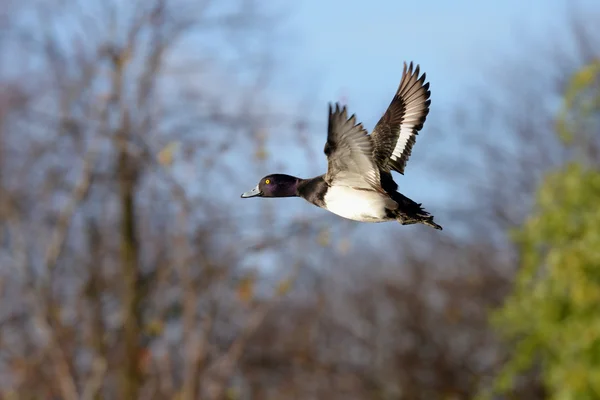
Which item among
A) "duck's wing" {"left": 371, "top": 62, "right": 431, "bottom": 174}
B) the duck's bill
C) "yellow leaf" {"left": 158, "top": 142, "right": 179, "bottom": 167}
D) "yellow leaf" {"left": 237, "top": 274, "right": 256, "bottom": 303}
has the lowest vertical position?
the duck's bill

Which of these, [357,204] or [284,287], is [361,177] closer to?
[357,204]

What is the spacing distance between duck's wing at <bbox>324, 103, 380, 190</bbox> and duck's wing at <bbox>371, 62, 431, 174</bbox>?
8.5 inches

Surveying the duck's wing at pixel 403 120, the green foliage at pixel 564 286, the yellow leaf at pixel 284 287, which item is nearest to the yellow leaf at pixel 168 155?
the yellow leaf at pixel 284 287

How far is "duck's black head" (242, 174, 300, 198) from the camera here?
8.31ft

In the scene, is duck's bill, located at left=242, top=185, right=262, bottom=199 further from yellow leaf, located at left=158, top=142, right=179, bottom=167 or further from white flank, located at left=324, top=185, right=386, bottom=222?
yellow leaf, located at left=158, top=142, right=179, bottom=167

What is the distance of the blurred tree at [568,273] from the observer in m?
6.73

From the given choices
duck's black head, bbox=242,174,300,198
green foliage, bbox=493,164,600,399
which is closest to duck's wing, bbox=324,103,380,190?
duck's black head, bbox=242,174,300,198

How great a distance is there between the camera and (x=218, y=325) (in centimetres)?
1431

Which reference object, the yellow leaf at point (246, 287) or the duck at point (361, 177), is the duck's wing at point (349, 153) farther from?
the yellow leaf at point (246, 287)

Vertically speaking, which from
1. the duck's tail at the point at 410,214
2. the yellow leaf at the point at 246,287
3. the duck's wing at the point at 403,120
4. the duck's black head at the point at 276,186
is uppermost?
the yellow leaf at the point at 246,287

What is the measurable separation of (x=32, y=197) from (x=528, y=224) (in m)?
7.06

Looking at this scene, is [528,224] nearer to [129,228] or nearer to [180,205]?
[180,205]

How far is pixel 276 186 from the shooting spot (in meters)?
2.57

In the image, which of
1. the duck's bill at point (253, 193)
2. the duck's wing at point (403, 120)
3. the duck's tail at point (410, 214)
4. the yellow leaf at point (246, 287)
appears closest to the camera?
the duck's tail at point (410, 214)
